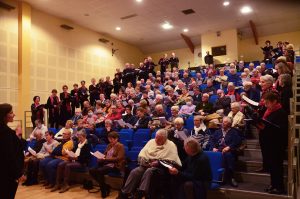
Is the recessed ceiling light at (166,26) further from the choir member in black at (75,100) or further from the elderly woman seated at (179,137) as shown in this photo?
the elderly woman seated at (179,137)

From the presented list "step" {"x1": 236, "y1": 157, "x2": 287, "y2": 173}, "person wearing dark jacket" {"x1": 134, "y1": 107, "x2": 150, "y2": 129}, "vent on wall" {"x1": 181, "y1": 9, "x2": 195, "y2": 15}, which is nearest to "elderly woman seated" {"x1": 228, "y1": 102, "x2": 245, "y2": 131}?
"step" {"x1": 236, "y1": 157, "x2": 287, "y2": 173}

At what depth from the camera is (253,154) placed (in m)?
4.34

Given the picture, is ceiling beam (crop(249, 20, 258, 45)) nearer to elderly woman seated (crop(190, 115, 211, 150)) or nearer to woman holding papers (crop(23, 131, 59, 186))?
elderly woman seated (crop(190, 115, 211, 150))

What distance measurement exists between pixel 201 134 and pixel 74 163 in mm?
2232

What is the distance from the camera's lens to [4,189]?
2.26 metres

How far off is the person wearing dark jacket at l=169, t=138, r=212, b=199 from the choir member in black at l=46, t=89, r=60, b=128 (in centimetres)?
528

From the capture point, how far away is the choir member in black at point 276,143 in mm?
3068

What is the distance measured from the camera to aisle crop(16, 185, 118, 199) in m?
4.32

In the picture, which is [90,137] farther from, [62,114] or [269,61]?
[269,61]

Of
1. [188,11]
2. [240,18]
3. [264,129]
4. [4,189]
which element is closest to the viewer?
[4,189]

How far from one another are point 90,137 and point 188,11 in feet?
22.6

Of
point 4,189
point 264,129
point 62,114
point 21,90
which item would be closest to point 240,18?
point 62,114

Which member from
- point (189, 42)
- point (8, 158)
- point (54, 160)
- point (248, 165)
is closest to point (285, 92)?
point (248, 165)

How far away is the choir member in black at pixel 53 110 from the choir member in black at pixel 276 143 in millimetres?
6011
